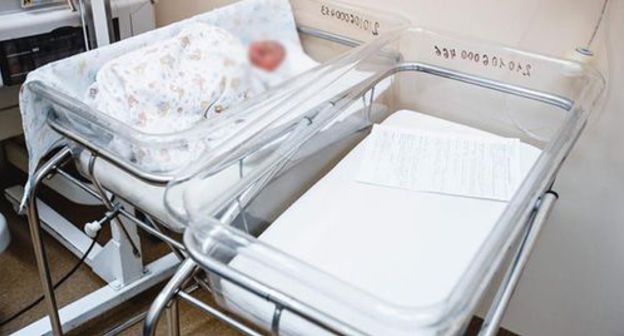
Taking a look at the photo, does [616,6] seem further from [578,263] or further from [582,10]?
[578,263]

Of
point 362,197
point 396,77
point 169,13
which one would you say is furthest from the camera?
point 169,13

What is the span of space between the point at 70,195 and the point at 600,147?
4.66ft

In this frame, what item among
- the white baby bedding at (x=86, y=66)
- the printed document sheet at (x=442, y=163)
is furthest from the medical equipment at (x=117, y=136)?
the printed document sheet at (x=442, y=163)

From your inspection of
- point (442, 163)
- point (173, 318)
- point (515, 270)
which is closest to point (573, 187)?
point (442, 163)

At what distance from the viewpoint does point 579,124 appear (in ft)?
2.87

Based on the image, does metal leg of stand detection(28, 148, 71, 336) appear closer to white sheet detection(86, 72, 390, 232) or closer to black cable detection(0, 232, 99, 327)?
white sheet detection(86, 72, 390, 232)

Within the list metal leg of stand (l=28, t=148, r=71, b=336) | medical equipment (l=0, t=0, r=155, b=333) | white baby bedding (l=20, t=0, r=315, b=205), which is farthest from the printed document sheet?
medical equipment (l=0, t=0, r=155, b=333)

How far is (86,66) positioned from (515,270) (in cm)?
79

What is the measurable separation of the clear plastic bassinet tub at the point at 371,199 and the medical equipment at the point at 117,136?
95 millimetres

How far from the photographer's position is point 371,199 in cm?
84

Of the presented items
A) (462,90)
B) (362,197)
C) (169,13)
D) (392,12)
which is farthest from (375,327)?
(169,13)

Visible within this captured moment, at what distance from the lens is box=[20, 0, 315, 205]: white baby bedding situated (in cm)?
88

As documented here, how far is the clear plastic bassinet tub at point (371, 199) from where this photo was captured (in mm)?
580

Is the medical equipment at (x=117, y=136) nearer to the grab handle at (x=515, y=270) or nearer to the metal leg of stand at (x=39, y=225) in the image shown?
the metal leg of stand at (x=39, y=225)
